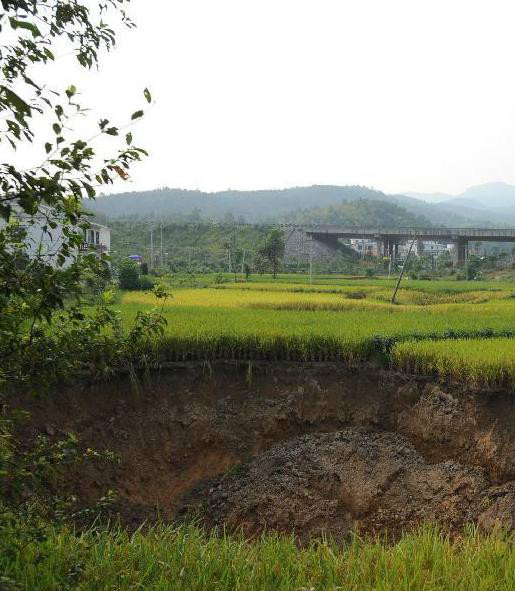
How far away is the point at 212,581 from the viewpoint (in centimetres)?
361

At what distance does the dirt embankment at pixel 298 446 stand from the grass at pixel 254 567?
3203mm

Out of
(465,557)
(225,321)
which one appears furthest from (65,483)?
(465,557)

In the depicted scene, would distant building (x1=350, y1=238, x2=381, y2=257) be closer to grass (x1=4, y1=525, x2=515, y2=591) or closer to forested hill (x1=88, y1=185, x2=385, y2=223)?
forested hill (x1=88, y1=185, x2=385, y2=223)

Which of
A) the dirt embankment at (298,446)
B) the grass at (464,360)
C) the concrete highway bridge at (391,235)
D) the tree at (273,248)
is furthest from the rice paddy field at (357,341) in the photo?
the concrete highway bridge at (391,235)

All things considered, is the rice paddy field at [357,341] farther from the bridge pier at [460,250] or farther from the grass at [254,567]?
the bridge pier at [460,250]

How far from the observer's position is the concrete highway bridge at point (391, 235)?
61.5m

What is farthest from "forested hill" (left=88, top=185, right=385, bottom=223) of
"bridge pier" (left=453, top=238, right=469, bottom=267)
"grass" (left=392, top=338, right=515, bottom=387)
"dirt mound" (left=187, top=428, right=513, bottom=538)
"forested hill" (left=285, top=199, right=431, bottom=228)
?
"dirt mound" (left=187, top=428, right=513, bottom=538)

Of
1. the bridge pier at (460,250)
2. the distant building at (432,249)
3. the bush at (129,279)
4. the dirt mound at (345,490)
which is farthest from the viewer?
the distant building at (432,249)

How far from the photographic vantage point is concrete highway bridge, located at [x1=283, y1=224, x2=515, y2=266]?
61.5 meters

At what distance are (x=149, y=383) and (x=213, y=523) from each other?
256 centimetres

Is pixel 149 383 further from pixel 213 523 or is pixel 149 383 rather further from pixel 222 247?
pixel 222 247

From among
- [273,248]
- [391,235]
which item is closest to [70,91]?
[273,248]

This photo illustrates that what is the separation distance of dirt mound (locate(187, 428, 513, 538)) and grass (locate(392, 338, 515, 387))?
4.17ft

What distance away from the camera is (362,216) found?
127875 mm
